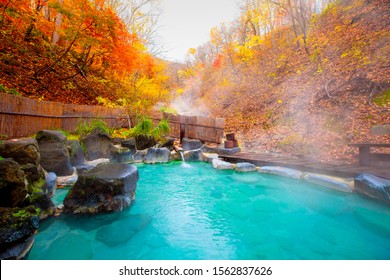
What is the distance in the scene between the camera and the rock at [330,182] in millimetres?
4164

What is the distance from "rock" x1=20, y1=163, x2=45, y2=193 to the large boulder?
105 cm

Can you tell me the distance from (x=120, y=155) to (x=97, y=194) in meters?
3.48

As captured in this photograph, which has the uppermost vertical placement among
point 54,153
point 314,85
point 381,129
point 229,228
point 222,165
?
point 314,85

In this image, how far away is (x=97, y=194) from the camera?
3.32 metres

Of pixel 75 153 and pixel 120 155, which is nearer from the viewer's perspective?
pixel 75 153

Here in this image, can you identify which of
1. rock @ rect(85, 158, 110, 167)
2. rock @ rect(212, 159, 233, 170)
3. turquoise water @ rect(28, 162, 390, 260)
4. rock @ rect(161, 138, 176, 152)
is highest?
rock @ rect(161, 138, 176, 152)

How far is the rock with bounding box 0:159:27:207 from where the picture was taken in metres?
2.30

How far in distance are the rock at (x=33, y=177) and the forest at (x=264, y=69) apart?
461cm

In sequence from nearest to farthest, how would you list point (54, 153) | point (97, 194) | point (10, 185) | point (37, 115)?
point (10, 185), point (97, 194), point (54, 153), point (37, 115)

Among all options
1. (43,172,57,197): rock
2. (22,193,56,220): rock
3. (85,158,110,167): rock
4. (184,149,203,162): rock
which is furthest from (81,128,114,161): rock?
(22,193,56,220): rock

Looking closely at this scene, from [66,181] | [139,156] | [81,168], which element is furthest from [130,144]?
[66,181]

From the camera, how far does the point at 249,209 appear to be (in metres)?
3.77

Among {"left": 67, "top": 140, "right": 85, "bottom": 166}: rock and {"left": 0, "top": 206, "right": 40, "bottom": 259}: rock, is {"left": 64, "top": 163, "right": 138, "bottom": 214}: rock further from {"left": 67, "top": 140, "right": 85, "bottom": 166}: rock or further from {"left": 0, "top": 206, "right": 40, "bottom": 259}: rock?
{"left": 67, "top": 140, "right": 85, "bottom": 166}: rock

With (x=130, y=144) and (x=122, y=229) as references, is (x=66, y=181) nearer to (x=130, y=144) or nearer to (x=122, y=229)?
(x=122, y=229)
